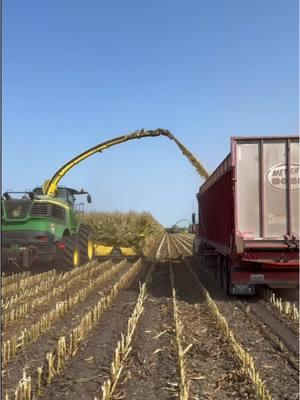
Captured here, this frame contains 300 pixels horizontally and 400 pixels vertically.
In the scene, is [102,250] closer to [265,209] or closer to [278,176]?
[265,209]

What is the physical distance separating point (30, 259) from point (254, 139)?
625cm

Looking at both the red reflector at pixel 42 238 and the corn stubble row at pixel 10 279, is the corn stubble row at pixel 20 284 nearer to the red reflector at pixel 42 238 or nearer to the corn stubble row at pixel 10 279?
the corn stubble row at pixel 10 279

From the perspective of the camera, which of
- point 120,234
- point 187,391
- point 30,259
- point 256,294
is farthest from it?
point 120,234

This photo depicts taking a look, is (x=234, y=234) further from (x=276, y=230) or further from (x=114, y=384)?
(x=114, y=384)

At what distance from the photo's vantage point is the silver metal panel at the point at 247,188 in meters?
8.99

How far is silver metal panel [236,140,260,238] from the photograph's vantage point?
8992 mm

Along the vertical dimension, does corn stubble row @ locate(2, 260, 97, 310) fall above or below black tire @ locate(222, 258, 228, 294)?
below

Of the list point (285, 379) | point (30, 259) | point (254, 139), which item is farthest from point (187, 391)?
point (30, 259)

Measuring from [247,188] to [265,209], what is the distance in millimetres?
487

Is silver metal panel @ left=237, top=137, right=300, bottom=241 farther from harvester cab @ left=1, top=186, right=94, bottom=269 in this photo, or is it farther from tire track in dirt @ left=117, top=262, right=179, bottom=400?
harvester cab @ left=1, top=186, right=94, bottom=269

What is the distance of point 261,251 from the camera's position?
8977 millimetres

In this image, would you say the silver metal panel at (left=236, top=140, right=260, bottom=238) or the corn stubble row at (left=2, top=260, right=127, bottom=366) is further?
the silver metal panel at (left=236, top=140, right=260, bottom=238)

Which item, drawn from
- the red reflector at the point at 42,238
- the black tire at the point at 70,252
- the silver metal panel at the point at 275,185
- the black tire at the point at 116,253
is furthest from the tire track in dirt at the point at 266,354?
the black tire at the point at 116,253

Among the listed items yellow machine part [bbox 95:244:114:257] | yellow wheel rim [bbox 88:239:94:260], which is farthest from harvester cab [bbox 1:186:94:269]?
yellow machine part [bbox 95:244:114:257]
